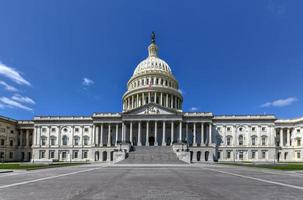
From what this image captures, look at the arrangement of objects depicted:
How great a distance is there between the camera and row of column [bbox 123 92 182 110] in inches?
3812

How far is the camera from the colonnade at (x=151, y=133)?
80.2m

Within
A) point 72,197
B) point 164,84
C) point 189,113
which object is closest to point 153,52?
point 164,84

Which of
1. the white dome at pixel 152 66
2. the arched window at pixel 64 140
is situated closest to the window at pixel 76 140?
the arched window at pixel 64 140

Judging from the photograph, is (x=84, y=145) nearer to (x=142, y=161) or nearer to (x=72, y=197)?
(x=142, y=161)

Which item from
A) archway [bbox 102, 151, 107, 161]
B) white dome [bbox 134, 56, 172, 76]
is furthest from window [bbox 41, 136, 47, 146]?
white dome [bbox 134, 56, 172, 76]

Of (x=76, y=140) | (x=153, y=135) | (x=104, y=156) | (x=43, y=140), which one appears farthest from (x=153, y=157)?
(x=43, y=140)

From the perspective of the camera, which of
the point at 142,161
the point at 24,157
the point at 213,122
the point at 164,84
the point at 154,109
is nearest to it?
the point at 142,161

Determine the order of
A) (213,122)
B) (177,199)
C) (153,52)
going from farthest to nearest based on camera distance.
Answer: (153,52), (213,122), (177,199)

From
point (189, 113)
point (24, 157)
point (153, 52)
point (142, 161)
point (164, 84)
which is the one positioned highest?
point (153, 52)

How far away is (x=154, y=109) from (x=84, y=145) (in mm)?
31036

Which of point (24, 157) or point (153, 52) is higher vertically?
point (153, 52)

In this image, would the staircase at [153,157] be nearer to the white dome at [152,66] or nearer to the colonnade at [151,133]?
the colonnade at [151,133]

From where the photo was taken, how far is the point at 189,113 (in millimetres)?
83062

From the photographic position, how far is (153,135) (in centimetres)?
8506
